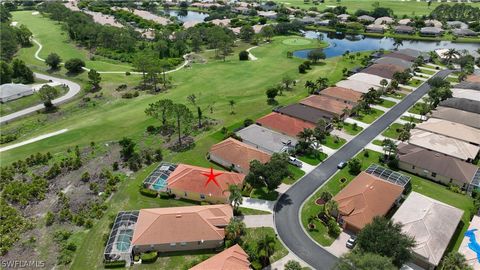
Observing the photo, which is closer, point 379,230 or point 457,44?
point 379,230

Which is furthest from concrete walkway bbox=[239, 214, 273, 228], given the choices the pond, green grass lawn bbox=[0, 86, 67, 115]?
the pond

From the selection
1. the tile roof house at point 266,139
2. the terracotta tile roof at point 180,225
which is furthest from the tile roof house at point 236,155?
the terracotta tile roof at point 180,225

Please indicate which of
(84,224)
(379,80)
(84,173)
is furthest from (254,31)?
(84,224)

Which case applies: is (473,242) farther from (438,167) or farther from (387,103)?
(387,103)

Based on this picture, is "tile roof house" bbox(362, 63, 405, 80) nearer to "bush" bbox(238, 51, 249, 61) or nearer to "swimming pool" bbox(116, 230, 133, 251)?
"bush" bbox(238, 51, 249, 61)

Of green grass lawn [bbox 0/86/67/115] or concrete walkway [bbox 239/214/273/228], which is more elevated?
concrete walkway [bbox 239/214/273/228]

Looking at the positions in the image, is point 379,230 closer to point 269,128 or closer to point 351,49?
point 269,128
